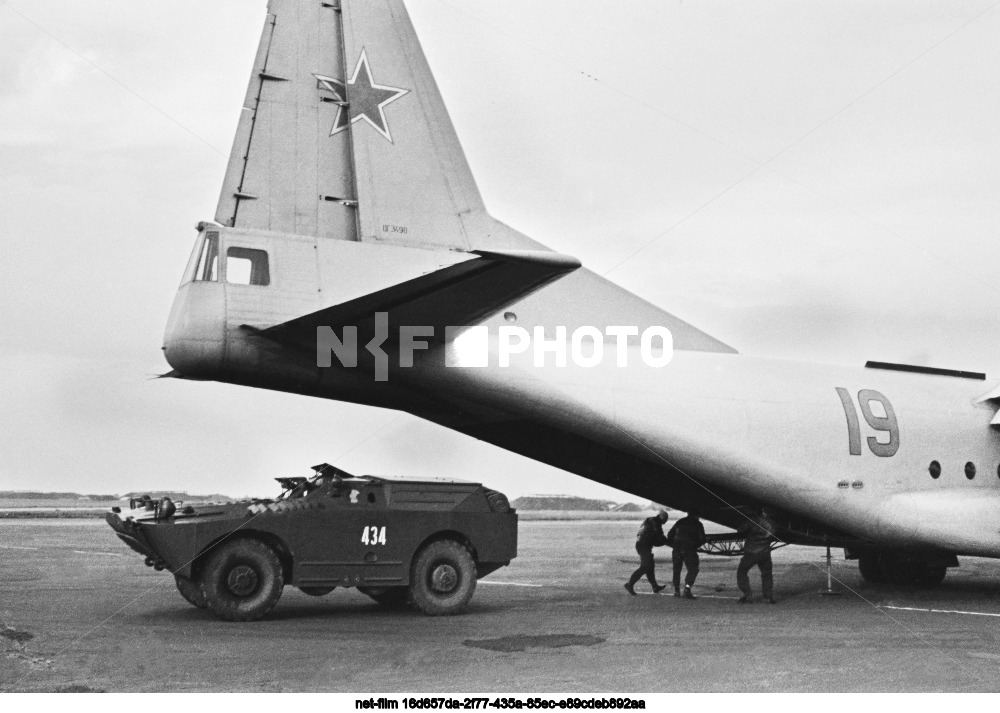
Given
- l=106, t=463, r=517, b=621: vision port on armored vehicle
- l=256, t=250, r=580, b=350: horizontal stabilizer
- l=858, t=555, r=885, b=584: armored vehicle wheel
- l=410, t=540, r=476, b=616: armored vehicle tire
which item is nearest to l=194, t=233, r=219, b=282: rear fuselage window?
l=256, t=250, r=580, b=350: horizontal stabilizer

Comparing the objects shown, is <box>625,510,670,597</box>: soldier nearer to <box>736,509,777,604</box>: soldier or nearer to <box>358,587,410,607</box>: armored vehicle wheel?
<box>736,509,777,604</box>: soldier

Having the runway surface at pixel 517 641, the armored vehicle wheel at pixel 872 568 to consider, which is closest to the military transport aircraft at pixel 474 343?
the runway surface at pixel 517 641

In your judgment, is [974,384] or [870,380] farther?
[974,384]

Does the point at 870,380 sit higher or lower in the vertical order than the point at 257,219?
lower

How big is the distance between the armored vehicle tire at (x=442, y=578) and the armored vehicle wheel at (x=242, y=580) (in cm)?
190

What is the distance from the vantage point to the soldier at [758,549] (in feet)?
51.0

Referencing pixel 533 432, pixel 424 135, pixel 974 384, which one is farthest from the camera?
pixel 974 384

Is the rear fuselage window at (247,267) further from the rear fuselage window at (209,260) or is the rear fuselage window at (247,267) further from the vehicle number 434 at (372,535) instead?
the vehicle number 434 at (372,535)

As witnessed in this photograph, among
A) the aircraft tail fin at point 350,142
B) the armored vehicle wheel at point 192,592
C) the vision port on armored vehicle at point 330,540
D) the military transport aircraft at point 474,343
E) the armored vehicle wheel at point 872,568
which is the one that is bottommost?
the armored vehicle wheel at point 872,568

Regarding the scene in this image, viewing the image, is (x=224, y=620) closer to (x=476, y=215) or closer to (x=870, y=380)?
(x=476, y=215)

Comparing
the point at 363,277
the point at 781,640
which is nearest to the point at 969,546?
the point at 781,640

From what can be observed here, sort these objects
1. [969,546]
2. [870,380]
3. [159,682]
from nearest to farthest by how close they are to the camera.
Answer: [159,682] → [969,546] → [870,380]

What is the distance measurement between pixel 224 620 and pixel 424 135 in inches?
272

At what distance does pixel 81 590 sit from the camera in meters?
16.8
